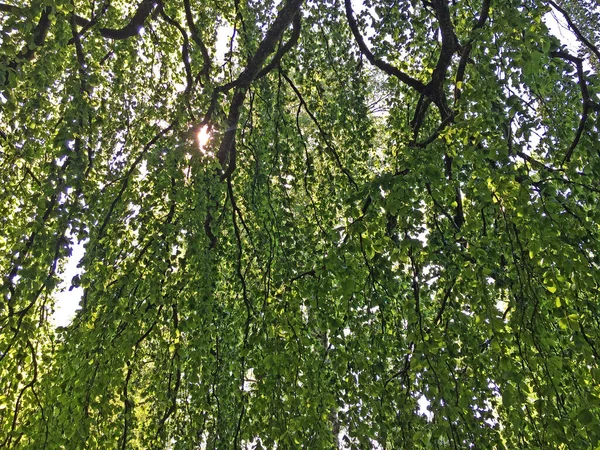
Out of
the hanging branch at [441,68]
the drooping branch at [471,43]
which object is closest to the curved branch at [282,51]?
the hanging branch at [441,68]

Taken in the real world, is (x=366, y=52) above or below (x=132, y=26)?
below

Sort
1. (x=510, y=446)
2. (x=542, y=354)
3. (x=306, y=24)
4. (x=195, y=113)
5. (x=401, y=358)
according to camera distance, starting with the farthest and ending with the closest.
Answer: (x=306, y=24)
(x=401, y=358)
(x=195, y=113)
(x=510, y=446)
(x=542, y=354)

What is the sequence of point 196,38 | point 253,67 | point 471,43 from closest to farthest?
point 471,43 < point 253,67 < point 196,38

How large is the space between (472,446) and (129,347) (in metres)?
1.32

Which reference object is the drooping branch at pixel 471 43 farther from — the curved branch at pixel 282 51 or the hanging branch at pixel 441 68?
the curved branch at pixel 282 51

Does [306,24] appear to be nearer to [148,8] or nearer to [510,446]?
[148,8]

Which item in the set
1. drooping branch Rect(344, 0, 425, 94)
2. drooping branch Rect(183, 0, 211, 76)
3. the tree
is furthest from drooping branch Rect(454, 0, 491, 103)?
drooping branch Rect(183, 0, 211, 76)

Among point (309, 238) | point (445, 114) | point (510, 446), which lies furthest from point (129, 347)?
point (445, 114)

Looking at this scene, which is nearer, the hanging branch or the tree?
the tree

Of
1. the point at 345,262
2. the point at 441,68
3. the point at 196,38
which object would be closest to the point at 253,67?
the point at 196,38

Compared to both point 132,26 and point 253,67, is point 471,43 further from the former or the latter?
point 132,26

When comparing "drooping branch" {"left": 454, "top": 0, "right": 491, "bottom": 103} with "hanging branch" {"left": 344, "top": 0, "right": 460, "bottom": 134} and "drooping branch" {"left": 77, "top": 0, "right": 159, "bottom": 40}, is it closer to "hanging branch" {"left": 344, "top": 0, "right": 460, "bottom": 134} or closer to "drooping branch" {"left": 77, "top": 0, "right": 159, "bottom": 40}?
"hanging branch" {"left": 344, "top": 0, "right": 460, "bottom": 134}

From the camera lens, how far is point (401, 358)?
2.39 metres

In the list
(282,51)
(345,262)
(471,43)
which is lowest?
(345,262)
